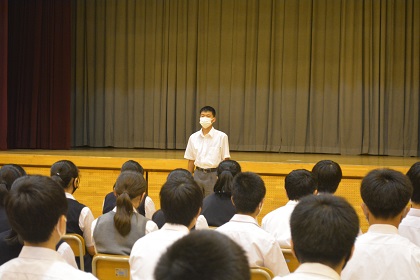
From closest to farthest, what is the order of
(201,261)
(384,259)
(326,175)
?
1. (201,261)
2. (384,259)
3. (326,175)

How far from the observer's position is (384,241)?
233cm

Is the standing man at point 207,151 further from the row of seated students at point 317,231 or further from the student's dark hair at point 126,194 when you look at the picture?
the row of seated students at point 317,231

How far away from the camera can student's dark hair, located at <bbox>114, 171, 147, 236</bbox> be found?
10.5 feet

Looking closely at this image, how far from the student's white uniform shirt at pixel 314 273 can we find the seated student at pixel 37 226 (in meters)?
0.66

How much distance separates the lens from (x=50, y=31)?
991cm

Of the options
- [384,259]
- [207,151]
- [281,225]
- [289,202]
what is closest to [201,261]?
[384,259]

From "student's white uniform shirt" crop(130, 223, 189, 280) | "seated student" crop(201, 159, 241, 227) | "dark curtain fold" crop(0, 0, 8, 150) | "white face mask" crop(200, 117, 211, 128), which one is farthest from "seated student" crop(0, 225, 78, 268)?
"dark curtain fold" crop(0, 0, 8, 150)

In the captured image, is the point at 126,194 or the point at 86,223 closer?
the point at 126,194

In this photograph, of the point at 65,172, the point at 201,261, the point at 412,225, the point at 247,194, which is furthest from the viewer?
the point at 65,172

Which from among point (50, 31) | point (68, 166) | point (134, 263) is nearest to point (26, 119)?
point (50, 31)

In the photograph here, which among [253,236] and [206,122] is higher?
[206,122]

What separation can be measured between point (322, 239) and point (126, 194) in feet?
5.55

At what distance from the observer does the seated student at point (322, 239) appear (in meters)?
1.68

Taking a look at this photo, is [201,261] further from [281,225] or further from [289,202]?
[289,202]
